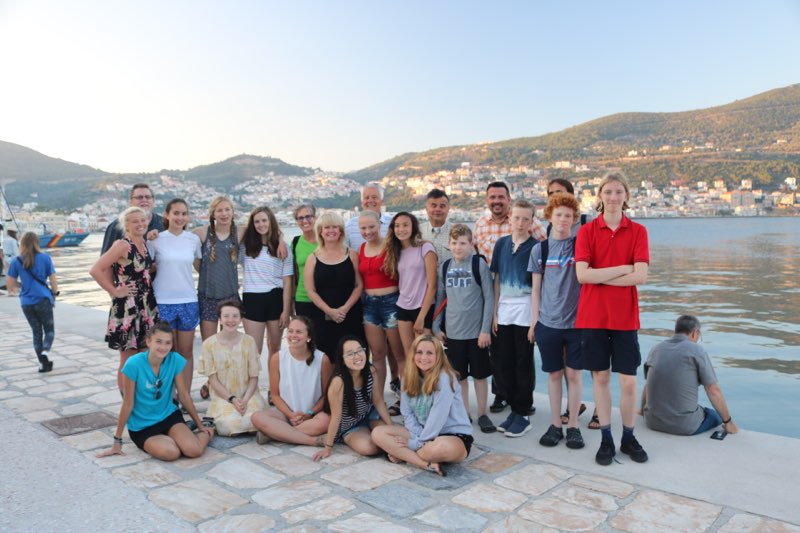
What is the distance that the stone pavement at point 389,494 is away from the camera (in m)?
2.56

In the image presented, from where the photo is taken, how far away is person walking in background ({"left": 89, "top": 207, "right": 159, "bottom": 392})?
3996 mm

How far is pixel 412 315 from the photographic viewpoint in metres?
4.13

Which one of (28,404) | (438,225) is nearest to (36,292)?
(28,404)

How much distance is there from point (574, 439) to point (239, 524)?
6.81 feet

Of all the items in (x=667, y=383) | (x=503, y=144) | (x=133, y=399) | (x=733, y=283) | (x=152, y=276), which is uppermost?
(x=503, y=144)

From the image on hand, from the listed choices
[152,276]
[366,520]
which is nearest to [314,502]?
[366,520]

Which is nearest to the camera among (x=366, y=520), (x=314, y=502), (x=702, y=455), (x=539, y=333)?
(x=366, y=520)

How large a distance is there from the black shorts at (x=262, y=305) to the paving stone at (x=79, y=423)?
1266 mm

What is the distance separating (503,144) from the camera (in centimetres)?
10919

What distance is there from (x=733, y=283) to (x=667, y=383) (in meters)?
20.4

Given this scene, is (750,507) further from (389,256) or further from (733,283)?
(733,283)

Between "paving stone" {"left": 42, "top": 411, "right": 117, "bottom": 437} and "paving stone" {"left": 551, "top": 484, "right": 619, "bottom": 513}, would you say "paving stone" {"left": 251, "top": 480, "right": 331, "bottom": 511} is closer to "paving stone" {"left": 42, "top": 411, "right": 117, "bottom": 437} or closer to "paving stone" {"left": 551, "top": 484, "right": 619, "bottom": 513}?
"paving stone" {"left": 551, "top": 484, "right": 619, "bottom": 513}

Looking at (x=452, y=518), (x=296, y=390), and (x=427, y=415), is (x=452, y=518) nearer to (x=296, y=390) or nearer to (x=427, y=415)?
(x=427, y=415)

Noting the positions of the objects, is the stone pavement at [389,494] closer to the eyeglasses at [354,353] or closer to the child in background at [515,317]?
the child in background at [515,317]
